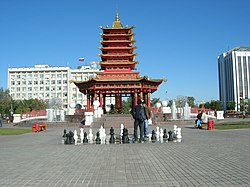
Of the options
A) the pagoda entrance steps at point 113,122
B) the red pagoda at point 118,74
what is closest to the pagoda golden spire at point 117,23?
the red pagoda at point 118,74

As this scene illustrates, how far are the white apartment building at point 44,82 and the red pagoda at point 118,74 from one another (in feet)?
223

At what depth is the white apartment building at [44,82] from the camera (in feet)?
380

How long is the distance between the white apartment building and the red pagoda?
67.9m

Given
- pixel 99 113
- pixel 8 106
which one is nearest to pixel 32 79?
pixel 8 106

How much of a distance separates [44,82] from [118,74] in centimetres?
7917

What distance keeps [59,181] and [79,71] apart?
11280 cm

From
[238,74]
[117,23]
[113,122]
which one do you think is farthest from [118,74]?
[238,74]

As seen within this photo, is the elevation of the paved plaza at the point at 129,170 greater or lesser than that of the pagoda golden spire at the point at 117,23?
lesser

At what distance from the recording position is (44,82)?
383 feet

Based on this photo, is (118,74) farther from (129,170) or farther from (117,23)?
(129,170)

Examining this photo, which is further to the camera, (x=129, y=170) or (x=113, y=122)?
(x=113, y=122)

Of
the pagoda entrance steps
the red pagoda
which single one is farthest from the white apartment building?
the pagoda entrance steps

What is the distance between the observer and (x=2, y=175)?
707 centimetres

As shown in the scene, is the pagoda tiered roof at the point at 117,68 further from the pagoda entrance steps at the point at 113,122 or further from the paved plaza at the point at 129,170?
the paved plaza at the point at 129,170
